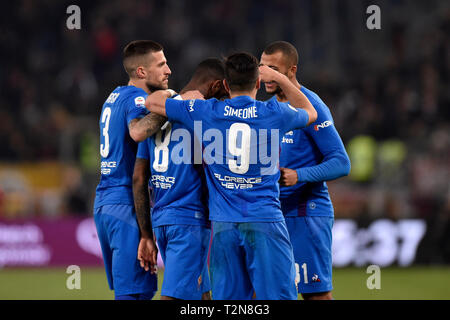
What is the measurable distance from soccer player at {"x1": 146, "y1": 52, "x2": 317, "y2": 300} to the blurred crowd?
25.0ft

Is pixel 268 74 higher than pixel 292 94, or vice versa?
pixel 268 74

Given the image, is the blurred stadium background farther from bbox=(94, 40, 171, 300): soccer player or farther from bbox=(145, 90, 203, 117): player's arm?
bbox=(145, 90, 203, 117): player's arm

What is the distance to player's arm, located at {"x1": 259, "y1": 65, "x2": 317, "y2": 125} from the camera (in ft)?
17.5

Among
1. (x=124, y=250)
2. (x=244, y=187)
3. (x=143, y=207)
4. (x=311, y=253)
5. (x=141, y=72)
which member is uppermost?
(x=141, y=72)

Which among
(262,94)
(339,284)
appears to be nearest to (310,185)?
(339,284)

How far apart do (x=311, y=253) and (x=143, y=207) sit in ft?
4.60

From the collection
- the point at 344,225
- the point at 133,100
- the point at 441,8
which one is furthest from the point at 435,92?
the point at 133,100

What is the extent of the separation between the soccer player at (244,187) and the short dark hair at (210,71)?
523mm

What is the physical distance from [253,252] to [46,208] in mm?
9612

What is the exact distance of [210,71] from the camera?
5586 mm

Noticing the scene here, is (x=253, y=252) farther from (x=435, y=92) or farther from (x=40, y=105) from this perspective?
(x=40, y=105)

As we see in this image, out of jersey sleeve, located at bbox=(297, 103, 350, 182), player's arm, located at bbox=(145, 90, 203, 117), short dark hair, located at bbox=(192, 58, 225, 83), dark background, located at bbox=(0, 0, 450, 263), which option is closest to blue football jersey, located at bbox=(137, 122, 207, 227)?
player's arm, located at bbox=(145, 90, 203, 117)

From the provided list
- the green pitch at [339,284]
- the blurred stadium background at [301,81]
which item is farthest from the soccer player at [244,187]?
the blurred stadium background at [301,81]

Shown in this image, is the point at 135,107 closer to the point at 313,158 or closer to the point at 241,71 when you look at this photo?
the point at 241,71
